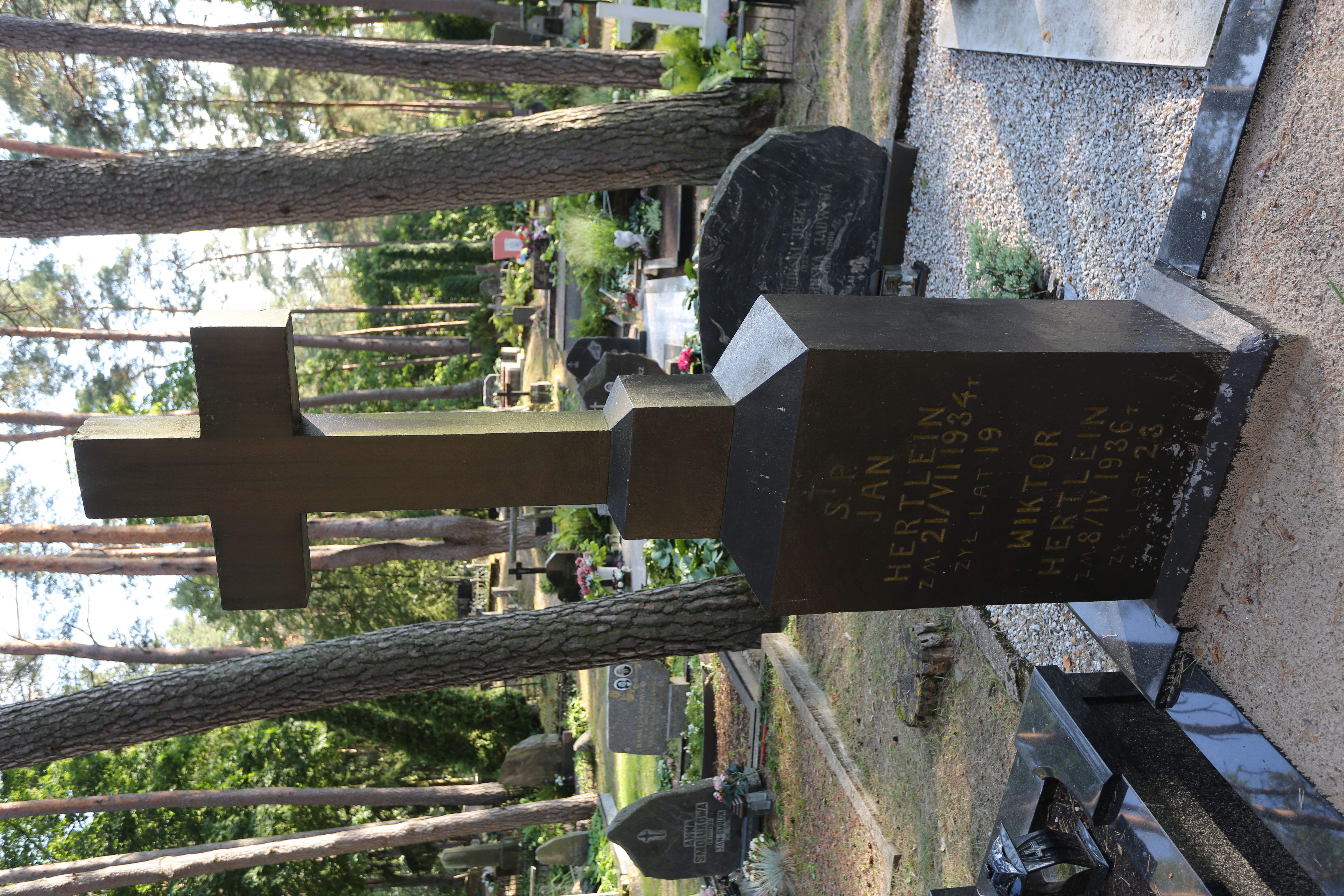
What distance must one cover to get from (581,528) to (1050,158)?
800 centimetres

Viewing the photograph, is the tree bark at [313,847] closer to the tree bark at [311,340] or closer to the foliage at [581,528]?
the foliage at [581,528]

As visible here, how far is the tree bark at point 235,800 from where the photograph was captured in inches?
412

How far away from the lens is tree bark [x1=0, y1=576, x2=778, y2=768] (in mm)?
5727

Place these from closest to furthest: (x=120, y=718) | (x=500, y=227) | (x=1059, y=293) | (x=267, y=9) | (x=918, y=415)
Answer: (x=918, y=415)
(x=1059, y=293)
(x=120, y=718)
(x=267, y=9)
(x=500, y=227)

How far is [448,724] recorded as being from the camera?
48.9ft

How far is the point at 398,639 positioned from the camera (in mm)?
5902

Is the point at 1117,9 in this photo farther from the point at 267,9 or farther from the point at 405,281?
→ the point at 405,281

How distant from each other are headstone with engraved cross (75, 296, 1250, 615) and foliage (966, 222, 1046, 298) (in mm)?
1446

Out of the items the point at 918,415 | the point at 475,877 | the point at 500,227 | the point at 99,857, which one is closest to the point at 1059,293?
the point at 918,415

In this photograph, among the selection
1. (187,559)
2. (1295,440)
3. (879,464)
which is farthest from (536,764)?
(1295,440)

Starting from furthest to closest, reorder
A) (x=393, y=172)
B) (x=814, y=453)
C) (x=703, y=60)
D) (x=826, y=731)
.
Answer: (x=703, y=60), (x=826, y=731), (x=393, y=172), (x=814, y=453)

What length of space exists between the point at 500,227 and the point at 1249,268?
20.1m

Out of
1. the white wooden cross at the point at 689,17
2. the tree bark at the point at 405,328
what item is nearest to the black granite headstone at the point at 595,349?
the white wooden cross at the point at 689,17

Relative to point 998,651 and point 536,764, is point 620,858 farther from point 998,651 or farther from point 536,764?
point 998,651
